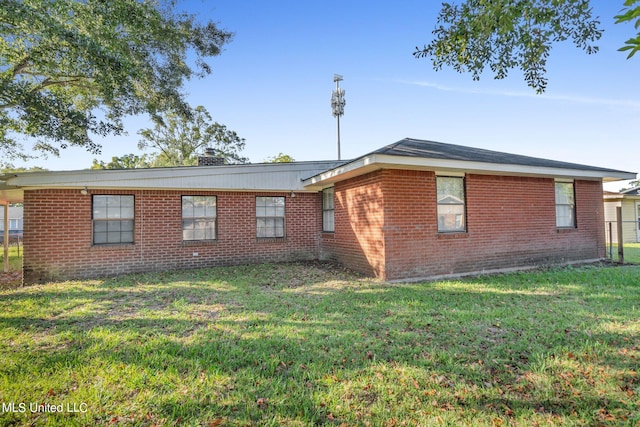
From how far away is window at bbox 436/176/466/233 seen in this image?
8266 millimetres

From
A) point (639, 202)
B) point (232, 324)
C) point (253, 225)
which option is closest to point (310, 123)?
point (253, 225)

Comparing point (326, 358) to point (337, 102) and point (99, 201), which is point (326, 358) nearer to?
point (99, 201)

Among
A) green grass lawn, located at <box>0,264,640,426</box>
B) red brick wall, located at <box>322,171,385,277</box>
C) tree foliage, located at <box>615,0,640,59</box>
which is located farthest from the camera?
red brick wall, located at <box>322,171,385,277</box>

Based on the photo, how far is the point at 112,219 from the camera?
895 centimetres

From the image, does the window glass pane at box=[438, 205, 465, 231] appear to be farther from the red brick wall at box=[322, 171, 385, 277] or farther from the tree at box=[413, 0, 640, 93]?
the tree at box=[413, 0, 640, 93]

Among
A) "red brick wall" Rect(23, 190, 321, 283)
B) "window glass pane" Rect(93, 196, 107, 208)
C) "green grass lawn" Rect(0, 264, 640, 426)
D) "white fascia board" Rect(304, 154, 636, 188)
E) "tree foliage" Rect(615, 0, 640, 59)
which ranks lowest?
"green grass lawn" Rect(0, 264, 640, 426)

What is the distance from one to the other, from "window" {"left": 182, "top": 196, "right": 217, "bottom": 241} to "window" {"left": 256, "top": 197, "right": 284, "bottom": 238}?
59.2 inches

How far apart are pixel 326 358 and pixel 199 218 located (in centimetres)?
778

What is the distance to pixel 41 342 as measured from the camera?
3941mm

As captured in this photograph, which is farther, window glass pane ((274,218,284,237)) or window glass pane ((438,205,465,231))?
window glass pane ((274,218,284,237))

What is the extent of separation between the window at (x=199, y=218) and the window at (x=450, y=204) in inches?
277

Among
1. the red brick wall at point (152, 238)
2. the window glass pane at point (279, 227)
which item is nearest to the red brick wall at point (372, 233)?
the red brick wall at point (152, 238)

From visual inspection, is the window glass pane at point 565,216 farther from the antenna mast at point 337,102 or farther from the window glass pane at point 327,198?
the antenna mast at point 337,102

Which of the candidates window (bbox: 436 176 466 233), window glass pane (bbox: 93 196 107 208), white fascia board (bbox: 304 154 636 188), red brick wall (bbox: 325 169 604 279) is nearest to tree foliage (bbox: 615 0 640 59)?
white fascia board (bbox: 304 154 636 188)
